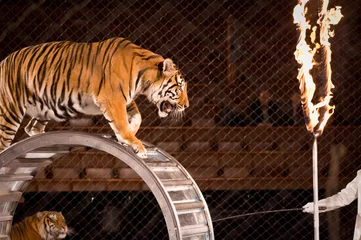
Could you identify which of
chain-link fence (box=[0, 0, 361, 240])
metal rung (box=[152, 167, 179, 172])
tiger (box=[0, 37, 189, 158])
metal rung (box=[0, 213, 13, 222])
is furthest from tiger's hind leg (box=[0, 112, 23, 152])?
chain-link fence (box=[0, 0, 361, 240])

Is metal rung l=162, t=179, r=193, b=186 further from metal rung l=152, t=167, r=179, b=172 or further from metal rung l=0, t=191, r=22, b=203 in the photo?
metal rung l=0, t=191, r=22, b=203

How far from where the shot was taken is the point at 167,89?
14.0 ft

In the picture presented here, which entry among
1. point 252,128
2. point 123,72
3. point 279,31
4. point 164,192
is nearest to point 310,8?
point 279,31

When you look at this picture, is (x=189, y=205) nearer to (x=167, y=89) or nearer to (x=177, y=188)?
(x=177, y=188)

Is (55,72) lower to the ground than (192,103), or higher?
lower

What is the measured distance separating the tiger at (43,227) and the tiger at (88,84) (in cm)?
93

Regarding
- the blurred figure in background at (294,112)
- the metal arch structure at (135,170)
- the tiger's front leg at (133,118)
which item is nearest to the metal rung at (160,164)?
the metal arch structure at (135,170)

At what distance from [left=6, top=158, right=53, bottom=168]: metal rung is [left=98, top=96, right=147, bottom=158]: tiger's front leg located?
16.5 inches

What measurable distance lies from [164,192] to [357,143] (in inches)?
84.1

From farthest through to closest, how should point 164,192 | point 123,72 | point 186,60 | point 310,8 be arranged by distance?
point 186,60 < point 310,8 < point 123,72 < point 164,192

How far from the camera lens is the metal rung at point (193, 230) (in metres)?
3.91

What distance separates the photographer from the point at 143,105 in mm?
5566

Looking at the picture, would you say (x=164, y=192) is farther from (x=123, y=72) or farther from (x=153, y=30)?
(x=153, y=30)

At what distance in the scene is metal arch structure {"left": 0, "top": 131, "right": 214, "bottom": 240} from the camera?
151 inches
